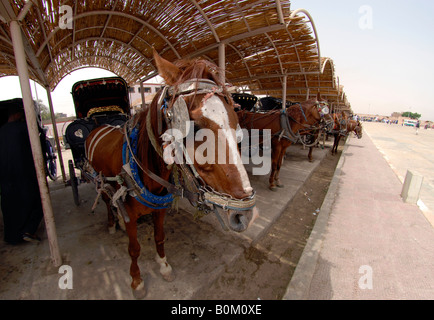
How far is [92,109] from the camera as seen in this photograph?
15.6 ft

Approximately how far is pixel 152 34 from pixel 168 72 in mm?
3559

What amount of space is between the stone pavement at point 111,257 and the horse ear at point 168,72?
2.20 meters

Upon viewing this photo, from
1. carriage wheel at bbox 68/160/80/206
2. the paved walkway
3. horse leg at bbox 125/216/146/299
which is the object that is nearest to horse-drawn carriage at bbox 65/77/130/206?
carriage wheel at bbox 68/160/80/206

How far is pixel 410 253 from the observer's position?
9.06 ft

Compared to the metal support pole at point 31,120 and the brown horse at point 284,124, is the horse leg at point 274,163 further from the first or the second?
the metal support pole at point 31,120

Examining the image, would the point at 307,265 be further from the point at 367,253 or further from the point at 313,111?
the point at 313,111

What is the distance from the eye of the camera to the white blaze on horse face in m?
1.10

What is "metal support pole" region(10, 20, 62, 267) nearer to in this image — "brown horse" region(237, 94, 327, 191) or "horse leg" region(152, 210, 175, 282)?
"horse leg" region(152, 210, 175, 282)

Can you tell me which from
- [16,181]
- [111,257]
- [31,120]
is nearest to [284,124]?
[111,257]

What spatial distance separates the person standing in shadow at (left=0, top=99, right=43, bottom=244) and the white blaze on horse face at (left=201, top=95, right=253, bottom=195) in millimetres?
3292

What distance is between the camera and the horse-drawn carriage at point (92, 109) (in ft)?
12.1
